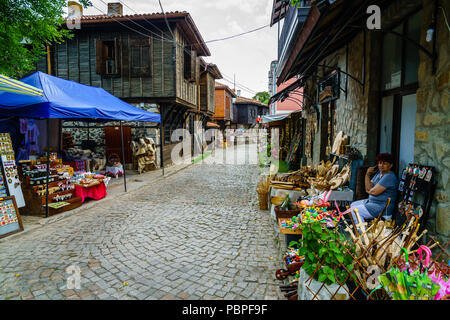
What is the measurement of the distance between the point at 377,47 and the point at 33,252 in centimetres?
661

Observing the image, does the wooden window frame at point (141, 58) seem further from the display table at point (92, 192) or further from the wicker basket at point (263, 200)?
the wicker basket at point (263, 200)

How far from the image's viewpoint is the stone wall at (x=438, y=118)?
2.72 metres

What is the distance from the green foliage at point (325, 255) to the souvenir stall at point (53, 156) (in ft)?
18.7

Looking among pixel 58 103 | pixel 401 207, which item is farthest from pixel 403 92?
pixel 58 103

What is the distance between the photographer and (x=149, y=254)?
4.04 m

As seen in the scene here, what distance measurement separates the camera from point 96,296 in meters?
2.97

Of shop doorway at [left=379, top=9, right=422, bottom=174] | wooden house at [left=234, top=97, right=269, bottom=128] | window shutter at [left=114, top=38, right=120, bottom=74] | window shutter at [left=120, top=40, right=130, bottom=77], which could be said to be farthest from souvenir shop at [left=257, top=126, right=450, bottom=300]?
wooden house at [left=234, top=97, right=269, bottom=128]

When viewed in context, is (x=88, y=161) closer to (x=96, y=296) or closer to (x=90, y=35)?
(x=90, y=35)

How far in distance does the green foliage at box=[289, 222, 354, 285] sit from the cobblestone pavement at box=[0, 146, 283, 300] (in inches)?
41.0

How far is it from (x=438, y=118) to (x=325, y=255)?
2095 millimetres

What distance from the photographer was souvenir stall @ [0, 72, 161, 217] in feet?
18.6

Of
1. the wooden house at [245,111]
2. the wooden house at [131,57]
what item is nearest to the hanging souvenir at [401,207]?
the wooden house at [131,57]

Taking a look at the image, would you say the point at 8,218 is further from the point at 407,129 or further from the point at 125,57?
the point at 125,57
